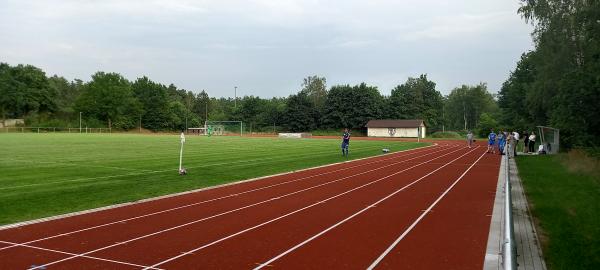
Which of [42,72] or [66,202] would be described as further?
[42,72]

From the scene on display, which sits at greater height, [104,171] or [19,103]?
[19,103]

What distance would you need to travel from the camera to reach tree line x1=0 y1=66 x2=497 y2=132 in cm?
9544

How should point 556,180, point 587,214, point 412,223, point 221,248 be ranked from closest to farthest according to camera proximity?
point 221,248 < point 412,223 < point 587,214 < point 556,180

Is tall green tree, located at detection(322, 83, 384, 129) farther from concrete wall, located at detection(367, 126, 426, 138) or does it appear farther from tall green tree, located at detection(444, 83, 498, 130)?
tall green tree, located at detection(444, 83, 498, 130)

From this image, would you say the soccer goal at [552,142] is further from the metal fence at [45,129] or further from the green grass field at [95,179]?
the metal fence at [45,129]

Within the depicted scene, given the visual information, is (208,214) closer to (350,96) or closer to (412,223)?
(412,223)

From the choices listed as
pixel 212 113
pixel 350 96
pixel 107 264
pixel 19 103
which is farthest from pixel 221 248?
pixel 212 113

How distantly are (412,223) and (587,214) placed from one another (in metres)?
3.84

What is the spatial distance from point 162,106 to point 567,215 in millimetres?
105545

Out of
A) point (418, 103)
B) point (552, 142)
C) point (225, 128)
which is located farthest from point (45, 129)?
point (552, 142)

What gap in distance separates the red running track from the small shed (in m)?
66.7

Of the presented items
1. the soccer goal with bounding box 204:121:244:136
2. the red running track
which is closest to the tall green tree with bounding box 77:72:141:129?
the soccer goal with bounding box 204:121:244:136

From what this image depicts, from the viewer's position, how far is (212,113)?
13438cm

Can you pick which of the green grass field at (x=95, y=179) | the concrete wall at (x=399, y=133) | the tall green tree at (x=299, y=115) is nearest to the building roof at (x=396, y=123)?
the concrete wall at (x=399, y=133)
